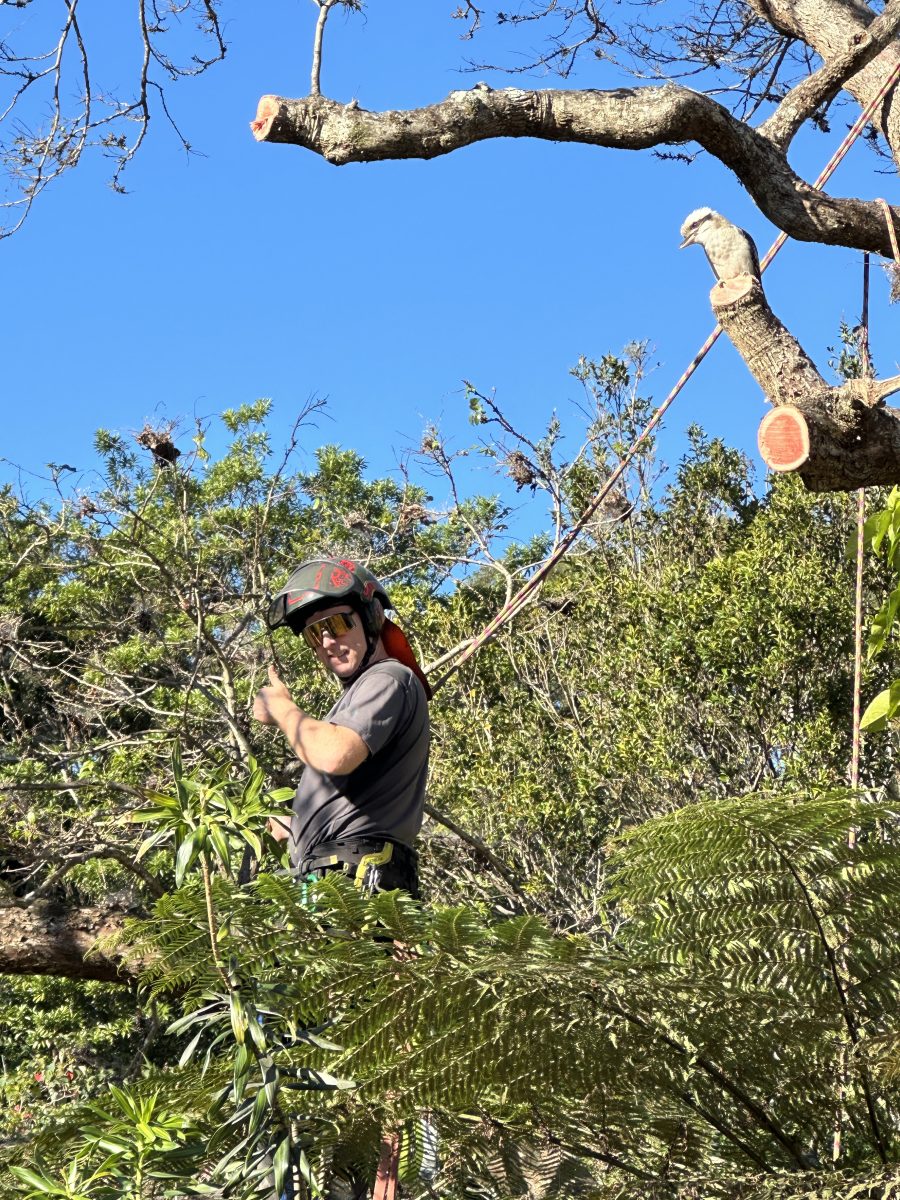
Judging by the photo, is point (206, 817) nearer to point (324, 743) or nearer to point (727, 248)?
point (324, 743)

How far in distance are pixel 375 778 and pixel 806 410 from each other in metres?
1.30

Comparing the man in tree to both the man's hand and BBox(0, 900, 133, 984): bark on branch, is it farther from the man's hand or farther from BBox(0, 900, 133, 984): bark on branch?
BBox(0, 900, 133, 984): bark on branch

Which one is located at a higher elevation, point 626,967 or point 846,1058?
point 626,967

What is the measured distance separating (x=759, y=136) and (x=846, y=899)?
2.54 m

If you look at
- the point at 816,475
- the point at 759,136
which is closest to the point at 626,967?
the point at 816,475

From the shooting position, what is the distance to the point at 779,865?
269 centimetres

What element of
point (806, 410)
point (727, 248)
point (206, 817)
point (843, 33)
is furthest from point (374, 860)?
point (843, 33)

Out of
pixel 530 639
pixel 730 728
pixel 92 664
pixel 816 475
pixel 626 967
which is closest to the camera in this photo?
pixel 626 967

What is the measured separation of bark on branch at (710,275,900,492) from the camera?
3.01 meters

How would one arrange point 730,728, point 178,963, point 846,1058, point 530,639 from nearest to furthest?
point 178,963 < point 846,1058 < point 730,728 < point 530,639

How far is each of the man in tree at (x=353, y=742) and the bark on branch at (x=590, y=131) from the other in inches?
50.8

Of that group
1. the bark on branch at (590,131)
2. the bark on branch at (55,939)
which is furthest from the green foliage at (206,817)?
the bark on branch at (55,939)

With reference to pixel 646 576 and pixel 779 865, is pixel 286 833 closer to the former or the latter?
pixel 779 865

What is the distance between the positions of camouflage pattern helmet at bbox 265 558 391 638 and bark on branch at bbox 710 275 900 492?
101cm
